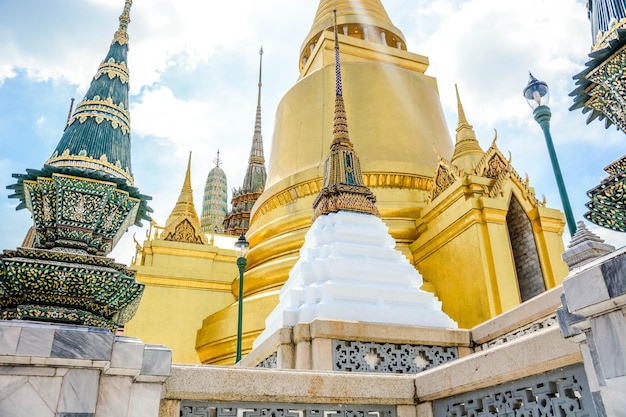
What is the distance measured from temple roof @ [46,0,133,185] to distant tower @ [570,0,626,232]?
253cm

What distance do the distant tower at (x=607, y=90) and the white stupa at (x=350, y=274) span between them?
3.62 metres

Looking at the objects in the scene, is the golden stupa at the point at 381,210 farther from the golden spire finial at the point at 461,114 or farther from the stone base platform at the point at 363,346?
the stone base platform at the point at 363,346


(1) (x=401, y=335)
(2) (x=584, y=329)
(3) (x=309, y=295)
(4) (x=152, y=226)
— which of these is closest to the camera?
(2) (x=584, y=329)

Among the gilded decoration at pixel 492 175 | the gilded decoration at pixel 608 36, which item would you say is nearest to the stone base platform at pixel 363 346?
the gilded decoration at pixel 608 36

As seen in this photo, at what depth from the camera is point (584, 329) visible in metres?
2.17

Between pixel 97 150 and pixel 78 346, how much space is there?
1.24m

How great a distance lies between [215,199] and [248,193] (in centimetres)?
1105

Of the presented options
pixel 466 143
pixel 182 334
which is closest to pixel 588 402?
pixel 466 143

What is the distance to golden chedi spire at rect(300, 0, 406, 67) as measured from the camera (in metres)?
16.8

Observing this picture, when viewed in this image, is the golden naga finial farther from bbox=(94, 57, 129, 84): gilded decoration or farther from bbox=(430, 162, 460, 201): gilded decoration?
bbox=(430, 162, 460, 201): gilded decoration

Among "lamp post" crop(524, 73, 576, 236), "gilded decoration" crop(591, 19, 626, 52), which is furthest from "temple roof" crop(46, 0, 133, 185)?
"lamp post" crop(524, 73, 576, 236)

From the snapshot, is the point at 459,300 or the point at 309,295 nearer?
the point at 309,295

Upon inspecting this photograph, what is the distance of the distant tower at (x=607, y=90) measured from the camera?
7.47 feet

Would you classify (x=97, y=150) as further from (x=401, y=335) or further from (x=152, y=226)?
(x=152, y=226)
